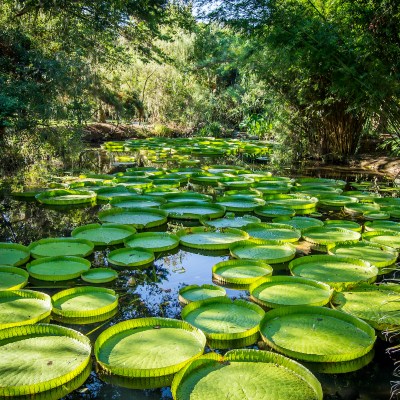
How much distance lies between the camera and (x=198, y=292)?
287 cm

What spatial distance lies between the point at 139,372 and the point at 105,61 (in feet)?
27.5

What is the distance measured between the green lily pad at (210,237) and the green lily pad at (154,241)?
10cm

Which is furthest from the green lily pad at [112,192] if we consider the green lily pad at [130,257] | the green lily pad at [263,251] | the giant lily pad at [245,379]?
the giant lily pad at [245,379]

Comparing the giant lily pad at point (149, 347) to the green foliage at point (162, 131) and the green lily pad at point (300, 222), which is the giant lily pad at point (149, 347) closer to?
the green lily pad at point (300, 222)

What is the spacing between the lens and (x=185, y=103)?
16.6m

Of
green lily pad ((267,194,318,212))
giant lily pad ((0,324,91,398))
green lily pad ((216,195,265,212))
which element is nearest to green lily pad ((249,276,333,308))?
giant lily pad ((0,324,91,398))

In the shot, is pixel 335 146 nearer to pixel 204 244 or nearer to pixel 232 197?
pixel 232 197

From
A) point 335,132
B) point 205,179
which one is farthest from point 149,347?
point 335,132

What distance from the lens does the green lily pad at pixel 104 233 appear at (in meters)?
3.83

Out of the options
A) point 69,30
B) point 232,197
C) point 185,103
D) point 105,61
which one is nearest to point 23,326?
point 232,197

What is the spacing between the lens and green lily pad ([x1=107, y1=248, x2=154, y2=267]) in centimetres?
332

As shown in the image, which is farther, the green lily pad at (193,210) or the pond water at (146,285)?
the green lily pad at (193,210)

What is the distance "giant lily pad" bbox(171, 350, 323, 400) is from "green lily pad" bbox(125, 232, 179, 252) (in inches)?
67.3

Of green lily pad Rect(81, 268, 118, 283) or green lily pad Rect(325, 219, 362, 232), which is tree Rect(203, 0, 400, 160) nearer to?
green lily pad Rect(325, 219, 362, 232)
